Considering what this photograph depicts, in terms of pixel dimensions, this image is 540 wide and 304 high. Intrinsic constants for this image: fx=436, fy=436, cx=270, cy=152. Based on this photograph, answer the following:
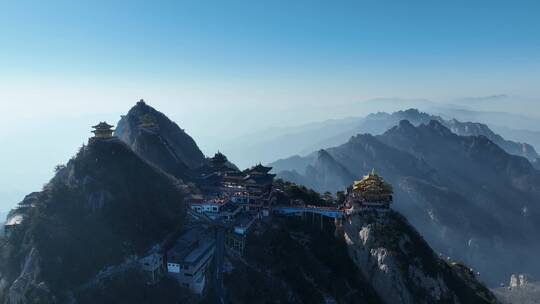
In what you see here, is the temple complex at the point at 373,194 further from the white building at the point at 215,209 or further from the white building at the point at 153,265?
the white building at the point at 153,265

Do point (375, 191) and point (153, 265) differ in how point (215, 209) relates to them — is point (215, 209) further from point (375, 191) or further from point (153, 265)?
point (375, 191)

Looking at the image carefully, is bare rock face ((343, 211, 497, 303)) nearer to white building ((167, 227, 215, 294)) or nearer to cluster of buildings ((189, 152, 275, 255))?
cluster of buildings ((189, 152, 275, 255))

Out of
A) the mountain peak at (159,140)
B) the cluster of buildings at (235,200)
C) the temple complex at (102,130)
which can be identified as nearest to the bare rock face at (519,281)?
the cluster of buildings at (235,200)

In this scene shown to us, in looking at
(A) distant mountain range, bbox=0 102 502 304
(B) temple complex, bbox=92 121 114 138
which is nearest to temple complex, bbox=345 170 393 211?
(A) distant mountain range, bbox=0 102 502 304

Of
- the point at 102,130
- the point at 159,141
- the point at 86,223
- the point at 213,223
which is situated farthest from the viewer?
the point at 159,141

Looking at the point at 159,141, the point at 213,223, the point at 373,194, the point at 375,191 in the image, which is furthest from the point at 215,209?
the point at 159,141

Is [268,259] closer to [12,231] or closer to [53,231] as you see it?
[53,231]
